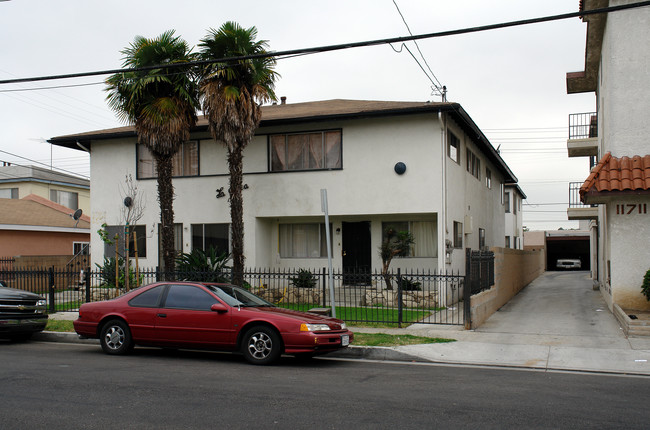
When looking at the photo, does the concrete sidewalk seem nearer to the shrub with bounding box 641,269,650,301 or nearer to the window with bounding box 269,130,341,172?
the shrub with bounding box 641,269,650,301

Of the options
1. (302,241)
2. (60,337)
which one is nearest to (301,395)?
(60,337)

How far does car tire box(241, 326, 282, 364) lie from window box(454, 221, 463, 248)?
11.3 metres

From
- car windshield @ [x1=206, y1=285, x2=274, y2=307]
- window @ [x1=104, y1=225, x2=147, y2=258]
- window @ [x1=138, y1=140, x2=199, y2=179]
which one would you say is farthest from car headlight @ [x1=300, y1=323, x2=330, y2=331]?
window @ [x1=104, y1=225, x2=147, y2=258]

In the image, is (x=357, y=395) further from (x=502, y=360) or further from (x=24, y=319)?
(x=24, y=319)

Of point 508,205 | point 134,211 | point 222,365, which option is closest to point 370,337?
point 222,365

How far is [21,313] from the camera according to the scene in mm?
12703

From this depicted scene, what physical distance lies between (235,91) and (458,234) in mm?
8708

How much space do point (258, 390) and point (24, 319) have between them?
7.21 metres

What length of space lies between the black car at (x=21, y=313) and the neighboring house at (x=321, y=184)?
7.91m

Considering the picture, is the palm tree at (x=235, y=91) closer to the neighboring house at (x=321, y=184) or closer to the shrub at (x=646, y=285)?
the neighboring house at (x=321, y=184)

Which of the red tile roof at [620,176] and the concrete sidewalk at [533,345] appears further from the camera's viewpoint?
the red tile roof at [620,176]

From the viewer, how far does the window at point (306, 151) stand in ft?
63.8

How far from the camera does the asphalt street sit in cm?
637

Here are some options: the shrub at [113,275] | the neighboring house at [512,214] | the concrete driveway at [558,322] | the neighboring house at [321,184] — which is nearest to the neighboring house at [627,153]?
the concrete driveway at [558,322]
